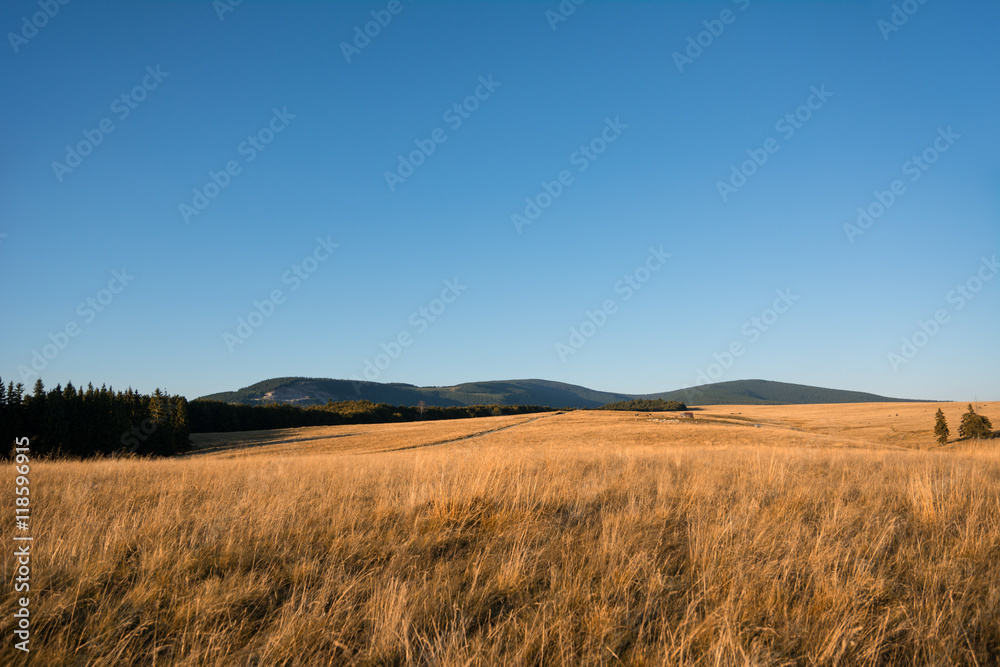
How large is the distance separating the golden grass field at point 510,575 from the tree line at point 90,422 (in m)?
40.2

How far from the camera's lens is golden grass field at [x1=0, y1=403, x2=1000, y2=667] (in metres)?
2.74

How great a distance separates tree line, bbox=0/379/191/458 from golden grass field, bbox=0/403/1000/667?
132 feet

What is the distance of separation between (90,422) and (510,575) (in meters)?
53.8

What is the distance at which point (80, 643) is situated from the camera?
279cm

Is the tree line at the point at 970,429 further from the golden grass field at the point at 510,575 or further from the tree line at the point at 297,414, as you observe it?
the tree line at the point at 297,414

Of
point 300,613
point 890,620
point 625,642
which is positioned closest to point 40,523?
point 300,613

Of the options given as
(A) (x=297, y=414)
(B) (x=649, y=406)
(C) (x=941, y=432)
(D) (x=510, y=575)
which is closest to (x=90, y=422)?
(A) (x=297, y=414)

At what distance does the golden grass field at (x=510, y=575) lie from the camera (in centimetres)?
274

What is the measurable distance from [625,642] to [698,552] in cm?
148

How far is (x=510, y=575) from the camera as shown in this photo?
137 inches

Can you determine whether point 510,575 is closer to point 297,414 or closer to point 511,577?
point 511,577

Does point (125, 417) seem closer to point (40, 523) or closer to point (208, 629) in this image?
point (40, 523)

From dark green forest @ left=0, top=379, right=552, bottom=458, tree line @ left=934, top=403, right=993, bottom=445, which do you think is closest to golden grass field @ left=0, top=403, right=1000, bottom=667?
dark green forest @ left=0, top=379, right=552, bottom=458

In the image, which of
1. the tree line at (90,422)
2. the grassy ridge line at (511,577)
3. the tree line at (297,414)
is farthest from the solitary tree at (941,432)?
the tree line at (297,414)
